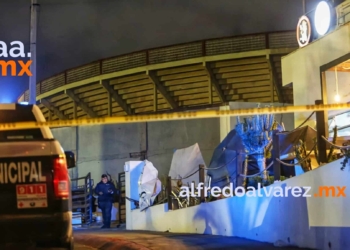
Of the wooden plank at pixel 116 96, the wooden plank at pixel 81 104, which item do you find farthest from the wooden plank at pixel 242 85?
the wooden plank at pixel 81 104

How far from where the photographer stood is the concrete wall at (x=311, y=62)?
1165 cm

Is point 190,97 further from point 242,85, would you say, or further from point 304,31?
point 304,31

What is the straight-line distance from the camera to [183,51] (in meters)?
20.7

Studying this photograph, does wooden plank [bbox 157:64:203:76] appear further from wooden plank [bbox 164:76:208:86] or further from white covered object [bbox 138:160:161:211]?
white covered object [bbox 138:160:161:211]

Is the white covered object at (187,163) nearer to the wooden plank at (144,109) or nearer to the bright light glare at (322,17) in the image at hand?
the wooden plank at (144,109)

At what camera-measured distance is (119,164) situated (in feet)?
75.0

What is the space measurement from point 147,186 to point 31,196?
11.2 metres

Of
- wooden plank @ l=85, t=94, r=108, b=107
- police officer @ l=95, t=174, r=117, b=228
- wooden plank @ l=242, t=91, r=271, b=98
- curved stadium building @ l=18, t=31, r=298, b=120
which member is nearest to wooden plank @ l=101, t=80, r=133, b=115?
curved stadium building @ l=18, t=31, r=298, b=120

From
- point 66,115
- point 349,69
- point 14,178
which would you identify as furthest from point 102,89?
point 14,178

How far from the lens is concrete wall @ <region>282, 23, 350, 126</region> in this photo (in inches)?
459

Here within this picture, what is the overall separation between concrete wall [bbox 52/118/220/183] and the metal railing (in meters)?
2.25

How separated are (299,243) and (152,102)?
13903 millimetres

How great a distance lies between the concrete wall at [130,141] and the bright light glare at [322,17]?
7.83 m

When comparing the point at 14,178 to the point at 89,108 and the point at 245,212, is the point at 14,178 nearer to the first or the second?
the point at 245,212
